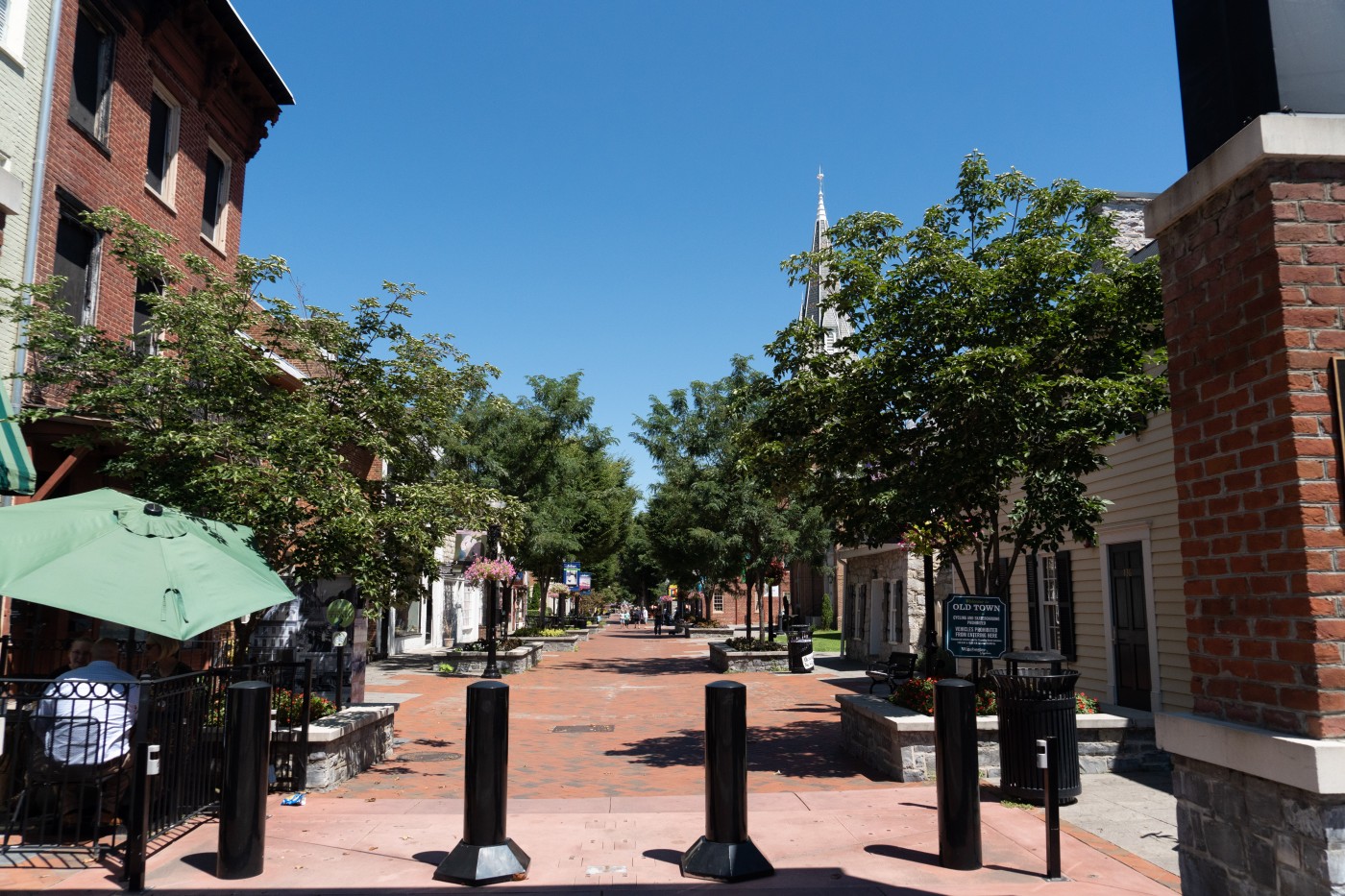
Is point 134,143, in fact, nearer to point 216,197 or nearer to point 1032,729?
point 216,197

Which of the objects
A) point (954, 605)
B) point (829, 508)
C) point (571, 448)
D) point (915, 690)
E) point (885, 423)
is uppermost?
point (571, 448)

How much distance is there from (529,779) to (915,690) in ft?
14.7

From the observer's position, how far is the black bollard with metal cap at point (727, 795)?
6.25 m

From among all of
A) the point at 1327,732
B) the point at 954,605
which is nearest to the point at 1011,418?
the point at 954,605

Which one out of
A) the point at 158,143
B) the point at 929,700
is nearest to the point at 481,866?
the point at 929,700

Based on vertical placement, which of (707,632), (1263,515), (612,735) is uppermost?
(1263,515)

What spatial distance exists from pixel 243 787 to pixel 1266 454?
244 inches

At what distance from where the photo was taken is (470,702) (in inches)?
252

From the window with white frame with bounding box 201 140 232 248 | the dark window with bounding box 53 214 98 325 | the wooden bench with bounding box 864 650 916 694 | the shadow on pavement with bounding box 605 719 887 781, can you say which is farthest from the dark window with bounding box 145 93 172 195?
the wooden bench with bounding box 864 650 916 694

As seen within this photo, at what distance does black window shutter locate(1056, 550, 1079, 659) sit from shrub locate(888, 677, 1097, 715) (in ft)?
13.6

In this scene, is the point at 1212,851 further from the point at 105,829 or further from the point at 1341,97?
the point at 105,829

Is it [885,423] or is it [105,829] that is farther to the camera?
[885,423]

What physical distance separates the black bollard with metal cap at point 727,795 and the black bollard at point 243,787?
2880 mm

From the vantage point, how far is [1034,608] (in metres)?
16.3
